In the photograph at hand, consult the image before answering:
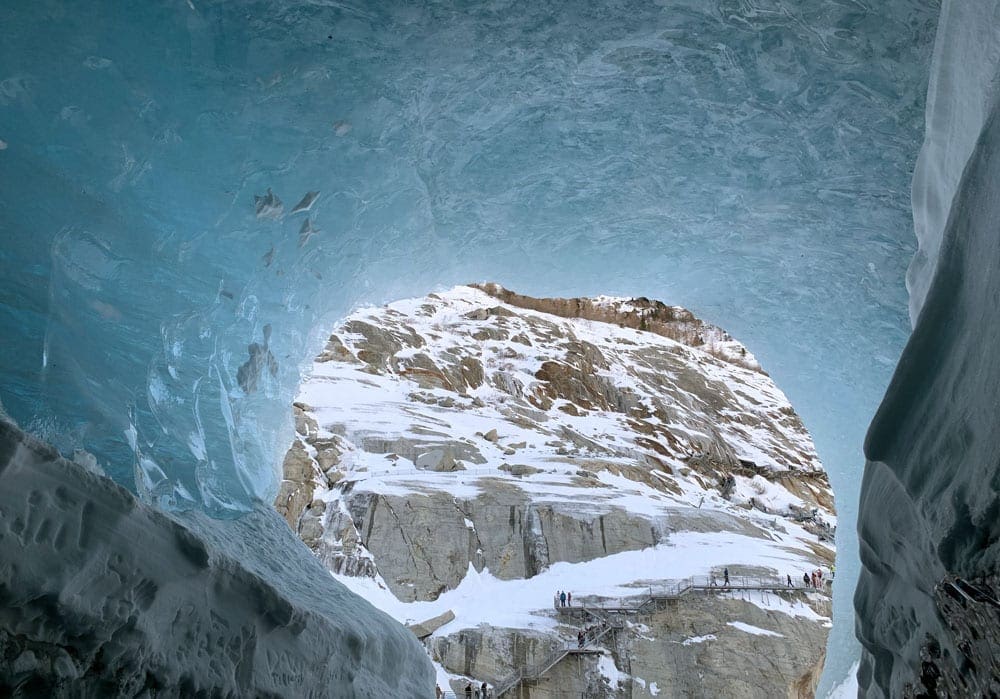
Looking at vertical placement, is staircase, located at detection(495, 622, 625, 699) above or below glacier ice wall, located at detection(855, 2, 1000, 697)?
below

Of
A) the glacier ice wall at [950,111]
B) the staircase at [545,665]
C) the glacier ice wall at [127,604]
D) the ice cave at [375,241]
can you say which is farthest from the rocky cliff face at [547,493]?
the glacier ice wall at [950,111]

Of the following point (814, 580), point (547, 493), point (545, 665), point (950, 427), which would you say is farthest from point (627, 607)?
point (950, 427)

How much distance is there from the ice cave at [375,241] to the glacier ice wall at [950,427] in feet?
0.06

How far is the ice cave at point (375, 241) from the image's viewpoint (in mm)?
2738

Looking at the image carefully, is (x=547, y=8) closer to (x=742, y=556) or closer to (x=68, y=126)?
(x=68, y=126)

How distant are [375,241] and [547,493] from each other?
17.0 m

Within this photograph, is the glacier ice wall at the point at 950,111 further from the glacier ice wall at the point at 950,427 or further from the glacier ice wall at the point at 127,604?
the glacier ice wall at the point at 127,604

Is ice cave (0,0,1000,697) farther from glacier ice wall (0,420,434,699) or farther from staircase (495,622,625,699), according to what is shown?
staircase (495,622,625,699)

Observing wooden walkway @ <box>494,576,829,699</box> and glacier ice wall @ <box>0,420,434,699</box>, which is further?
wooden walkway @ <box>494,576,829,699</box>

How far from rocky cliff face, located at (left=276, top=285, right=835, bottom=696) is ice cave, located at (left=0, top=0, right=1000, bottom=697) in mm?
11954

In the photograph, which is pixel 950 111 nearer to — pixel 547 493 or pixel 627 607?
pixel 627 607

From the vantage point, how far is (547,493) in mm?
22062

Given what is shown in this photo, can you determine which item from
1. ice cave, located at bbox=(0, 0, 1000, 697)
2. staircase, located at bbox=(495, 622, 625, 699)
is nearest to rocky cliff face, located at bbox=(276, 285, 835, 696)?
staircase, located at bbox=(495, 622, 625, 699)

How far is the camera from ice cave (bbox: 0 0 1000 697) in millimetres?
2738
